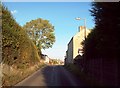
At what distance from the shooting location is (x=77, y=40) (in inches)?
3275

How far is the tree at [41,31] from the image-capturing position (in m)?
97.4

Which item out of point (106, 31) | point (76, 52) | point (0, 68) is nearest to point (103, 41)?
point (106, 31)

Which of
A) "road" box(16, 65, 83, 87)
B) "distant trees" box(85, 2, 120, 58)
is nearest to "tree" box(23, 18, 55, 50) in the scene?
"road" box(16, 65, 83, 87)

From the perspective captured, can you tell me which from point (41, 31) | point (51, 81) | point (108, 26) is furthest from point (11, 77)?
point (41, 31)

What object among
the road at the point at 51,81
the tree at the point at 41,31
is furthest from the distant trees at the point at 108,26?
the tree at the point at 41,31

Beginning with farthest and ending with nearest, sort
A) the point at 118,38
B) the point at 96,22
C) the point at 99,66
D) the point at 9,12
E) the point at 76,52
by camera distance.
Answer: the point at 76,52, the point at 99,66, the point at 9,12, the point at 96,22, the point at 118,38

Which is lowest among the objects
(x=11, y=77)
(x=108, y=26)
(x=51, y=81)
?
(x=51, y=81)

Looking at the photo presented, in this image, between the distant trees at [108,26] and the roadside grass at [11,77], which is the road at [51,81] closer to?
the roadside grass at [11,77]

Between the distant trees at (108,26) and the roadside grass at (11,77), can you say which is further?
the roadside grass at (11,77)

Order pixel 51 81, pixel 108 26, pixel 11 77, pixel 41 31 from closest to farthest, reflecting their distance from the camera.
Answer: pixel 108 26 < pixel 11 77 < pixel 51 81 < pixel 41 31

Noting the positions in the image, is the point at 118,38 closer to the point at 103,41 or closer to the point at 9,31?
the point at 103,41

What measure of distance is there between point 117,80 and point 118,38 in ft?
10.6

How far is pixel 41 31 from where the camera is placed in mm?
100000

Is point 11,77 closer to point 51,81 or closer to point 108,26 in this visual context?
point 51,81
